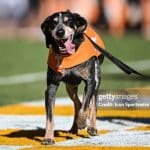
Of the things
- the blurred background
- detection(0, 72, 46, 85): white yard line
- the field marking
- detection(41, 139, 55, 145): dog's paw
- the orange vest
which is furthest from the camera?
the blurred background

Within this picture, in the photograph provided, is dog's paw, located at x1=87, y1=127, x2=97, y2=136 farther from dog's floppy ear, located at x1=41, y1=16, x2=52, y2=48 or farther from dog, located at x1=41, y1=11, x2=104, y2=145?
dog's floppy ear, located at x1=41, y1=16, x2=52, y2=48

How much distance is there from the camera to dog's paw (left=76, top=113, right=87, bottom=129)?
9.63 m

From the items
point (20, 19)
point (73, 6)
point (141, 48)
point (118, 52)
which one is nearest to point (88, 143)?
point (118, 52)

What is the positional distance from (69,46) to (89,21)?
28.4m

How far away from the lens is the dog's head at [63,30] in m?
9.52

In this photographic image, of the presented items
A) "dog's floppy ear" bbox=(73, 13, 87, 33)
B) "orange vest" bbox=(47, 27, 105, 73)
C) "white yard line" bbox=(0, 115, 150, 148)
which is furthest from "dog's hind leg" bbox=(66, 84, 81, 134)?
"dog's floppy ear" bbox=(73, 13, 87, 33)

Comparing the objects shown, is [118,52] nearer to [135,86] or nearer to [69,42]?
[135,86]

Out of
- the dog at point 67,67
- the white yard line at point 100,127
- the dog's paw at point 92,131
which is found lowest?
the white yard line at point 100,127

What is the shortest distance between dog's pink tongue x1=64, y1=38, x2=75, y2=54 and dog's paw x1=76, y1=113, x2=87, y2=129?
706 millimetres

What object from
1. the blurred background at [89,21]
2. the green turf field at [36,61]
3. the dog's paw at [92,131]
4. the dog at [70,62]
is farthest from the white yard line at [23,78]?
the dog at [70,62]

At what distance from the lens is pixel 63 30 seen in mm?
9477

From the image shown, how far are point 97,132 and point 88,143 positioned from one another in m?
0.80

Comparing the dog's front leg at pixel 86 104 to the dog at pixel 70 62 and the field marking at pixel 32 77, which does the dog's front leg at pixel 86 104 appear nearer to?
the dog at pixel 70 62

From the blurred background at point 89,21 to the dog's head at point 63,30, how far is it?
12.7m
